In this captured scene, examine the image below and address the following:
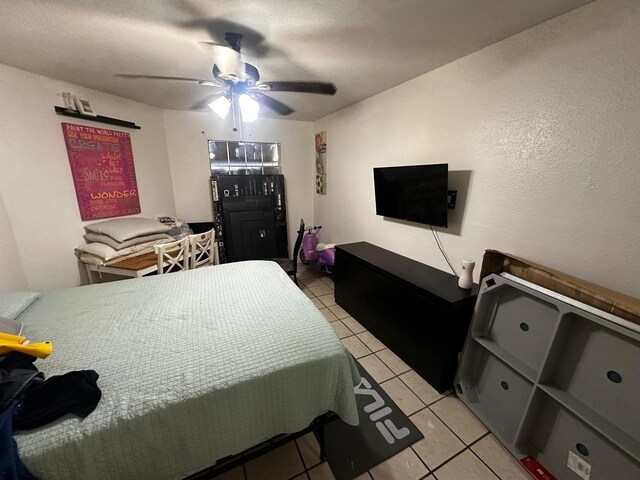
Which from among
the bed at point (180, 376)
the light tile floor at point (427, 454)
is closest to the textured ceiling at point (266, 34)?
the bed at point (180, 376)

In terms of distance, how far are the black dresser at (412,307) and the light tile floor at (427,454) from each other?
0.56 ft

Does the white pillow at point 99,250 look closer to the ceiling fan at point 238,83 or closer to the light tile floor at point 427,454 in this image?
the ceiling fan at point 238,83

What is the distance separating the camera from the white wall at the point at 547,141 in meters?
1.12

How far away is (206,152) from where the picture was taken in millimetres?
3311

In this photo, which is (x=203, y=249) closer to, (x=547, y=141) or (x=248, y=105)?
(x=248, y=105)

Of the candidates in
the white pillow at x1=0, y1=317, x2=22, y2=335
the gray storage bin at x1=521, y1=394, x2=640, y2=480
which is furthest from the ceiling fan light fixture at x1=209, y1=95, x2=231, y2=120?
the gray storage bin at x1=521, y1=394, x2=640, y2=480

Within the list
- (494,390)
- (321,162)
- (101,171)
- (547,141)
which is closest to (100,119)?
(101,171)

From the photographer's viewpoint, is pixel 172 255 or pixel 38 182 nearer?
Result: pixel 38 182

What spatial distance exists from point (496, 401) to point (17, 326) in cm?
257

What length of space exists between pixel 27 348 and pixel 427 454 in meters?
1.92

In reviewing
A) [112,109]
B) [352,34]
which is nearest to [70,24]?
[112,109]

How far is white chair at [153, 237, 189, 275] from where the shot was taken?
2.05 m

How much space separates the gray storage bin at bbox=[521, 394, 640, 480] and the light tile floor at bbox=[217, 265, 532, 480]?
14 centimetres

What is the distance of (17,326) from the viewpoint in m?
1.13
